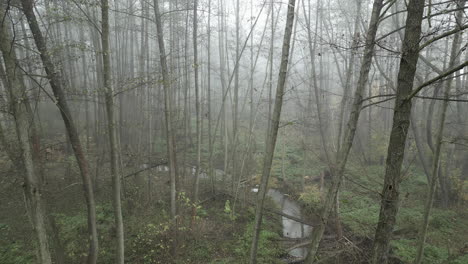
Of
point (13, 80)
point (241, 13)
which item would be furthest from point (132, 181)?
point (241, 13)

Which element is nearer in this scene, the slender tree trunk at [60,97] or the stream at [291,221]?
the slender tree trunk at [60,97]

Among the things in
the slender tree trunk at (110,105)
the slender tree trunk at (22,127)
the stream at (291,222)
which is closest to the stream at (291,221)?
the stream at (291,222)

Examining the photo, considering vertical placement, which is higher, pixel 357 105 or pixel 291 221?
pixel 357 105

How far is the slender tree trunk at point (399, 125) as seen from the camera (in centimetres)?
271

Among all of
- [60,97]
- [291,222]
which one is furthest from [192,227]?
[60,97]

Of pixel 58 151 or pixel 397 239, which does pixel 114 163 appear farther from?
pixel 58 151

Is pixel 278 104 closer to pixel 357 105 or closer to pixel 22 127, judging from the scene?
pixel 357 105

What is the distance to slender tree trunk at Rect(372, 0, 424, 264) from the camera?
8.89ft

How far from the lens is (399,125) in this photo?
9.49ft

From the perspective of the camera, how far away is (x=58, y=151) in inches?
476

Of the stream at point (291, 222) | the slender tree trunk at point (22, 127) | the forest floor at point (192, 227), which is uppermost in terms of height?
the slender tree trunk at point (22, 127)

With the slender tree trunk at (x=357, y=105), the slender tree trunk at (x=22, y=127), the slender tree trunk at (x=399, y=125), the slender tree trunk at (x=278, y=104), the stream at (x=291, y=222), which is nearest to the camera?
the slender tree trunk at (x=399, y=125)

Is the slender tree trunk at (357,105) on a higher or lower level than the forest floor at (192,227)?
higher

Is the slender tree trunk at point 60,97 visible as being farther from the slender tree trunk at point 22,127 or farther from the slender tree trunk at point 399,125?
the slender tree trunk at point 399,125
